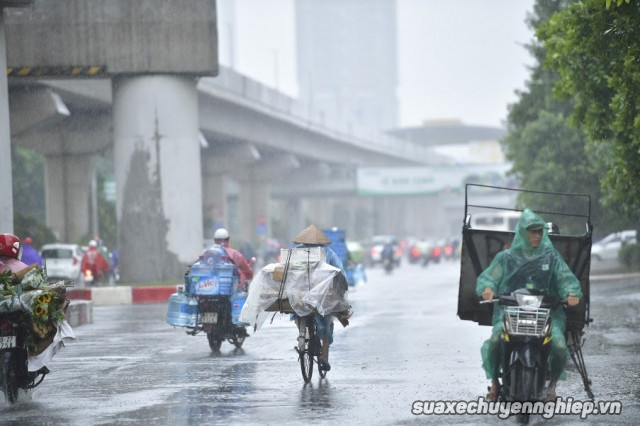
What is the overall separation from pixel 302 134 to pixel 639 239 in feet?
96.0

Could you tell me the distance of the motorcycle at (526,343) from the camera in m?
9.65

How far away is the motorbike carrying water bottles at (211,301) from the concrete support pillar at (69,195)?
125 feet

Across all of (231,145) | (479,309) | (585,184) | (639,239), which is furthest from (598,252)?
(479,309)

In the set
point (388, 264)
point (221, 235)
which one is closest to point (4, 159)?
point (221, 235)

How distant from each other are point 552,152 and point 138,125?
529 inches

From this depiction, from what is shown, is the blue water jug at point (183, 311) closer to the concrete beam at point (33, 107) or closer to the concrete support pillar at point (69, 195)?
the concrete beam at point (33, 107)

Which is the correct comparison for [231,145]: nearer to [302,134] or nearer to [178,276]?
[302,134]

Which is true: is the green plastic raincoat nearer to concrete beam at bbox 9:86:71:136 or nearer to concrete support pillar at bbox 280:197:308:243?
concrete beam at bbox 9:86:71:136

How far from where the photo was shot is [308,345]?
524 inches

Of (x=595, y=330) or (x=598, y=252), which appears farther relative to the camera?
(x=598, y=252)

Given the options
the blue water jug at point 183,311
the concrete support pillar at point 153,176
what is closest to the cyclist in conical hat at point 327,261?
the blue water jug at point 183,311

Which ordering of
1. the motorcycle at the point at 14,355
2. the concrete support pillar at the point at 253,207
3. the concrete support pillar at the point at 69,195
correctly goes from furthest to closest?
the concrete support pillar at the point at 253,207, the concrete support pillar at the point at 69,195, the motorcycle at the point at 14,355

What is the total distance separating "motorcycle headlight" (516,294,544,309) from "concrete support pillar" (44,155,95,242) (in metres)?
46.2

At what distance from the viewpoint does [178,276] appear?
34.9m
